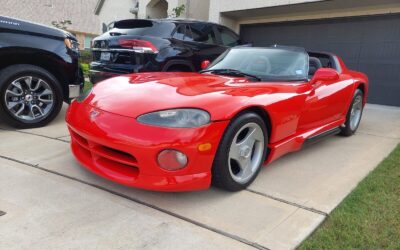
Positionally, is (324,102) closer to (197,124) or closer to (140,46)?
(197,124)

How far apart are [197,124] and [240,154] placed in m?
0.56

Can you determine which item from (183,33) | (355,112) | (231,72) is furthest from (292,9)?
(231,72)

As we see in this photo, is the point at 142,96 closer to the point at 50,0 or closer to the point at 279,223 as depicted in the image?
the point at 279,223

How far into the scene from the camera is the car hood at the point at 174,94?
271cm

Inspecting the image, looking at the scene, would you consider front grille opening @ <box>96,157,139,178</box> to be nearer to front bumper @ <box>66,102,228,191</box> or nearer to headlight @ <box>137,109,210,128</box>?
front bumper @ <box>66,102,228,191</box>

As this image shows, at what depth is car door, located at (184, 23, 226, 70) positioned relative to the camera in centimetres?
632

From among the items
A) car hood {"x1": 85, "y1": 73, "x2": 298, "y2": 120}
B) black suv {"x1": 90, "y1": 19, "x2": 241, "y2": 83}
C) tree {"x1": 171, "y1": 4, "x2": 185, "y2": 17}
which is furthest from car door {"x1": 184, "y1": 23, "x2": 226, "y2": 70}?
tree {"x1": 171, "y1": 4, "x2": 185, "y2": 17}

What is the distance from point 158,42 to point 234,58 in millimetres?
1819

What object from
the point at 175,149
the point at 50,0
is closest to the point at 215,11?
the point at 175,149

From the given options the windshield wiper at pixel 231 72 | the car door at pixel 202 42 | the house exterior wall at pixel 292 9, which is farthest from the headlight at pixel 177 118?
the house exterior wall at pixel 292 9

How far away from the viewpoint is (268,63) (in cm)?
400

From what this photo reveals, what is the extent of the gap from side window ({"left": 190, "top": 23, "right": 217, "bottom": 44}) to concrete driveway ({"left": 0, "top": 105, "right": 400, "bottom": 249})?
346 cm

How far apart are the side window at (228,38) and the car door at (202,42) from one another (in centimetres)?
23

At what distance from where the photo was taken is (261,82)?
348 centimetres
